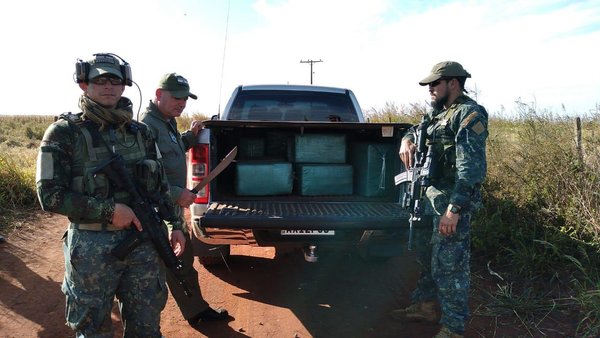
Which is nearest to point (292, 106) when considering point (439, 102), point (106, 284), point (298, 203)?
point (298, 203)

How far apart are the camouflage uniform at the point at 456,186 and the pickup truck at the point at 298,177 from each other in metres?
0.38

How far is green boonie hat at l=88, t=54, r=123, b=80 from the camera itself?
1983 mm

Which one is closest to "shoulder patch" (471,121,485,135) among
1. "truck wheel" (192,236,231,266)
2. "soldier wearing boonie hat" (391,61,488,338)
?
"soldier wearing boonie hat" (391,61,488,338)

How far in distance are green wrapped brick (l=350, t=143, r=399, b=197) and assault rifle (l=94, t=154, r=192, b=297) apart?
2.16 m

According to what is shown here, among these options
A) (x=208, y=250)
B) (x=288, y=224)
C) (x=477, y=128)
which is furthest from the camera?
(x=208, y=250)

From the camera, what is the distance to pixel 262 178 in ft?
12.4

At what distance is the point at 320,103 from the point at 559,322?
131 inches

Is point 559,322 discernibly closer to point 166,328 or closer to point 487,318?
point 487,318

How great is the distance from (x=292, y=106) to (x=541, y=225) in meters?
3.00

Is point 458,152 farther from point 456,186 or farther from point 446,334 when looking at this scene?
point 446,334

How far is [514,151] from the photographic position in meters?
4.57

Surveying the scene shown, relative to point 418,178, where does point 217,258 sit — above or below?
below

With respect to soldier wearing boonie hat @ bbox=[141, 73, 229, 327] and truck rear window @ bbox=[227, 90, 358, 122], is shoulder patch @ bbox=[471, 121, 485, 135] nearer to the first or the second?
soldier wearing boonie hat @ bbox=[141, 73, 229, 327]

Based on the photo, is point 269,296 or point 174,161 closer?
point 174,161
